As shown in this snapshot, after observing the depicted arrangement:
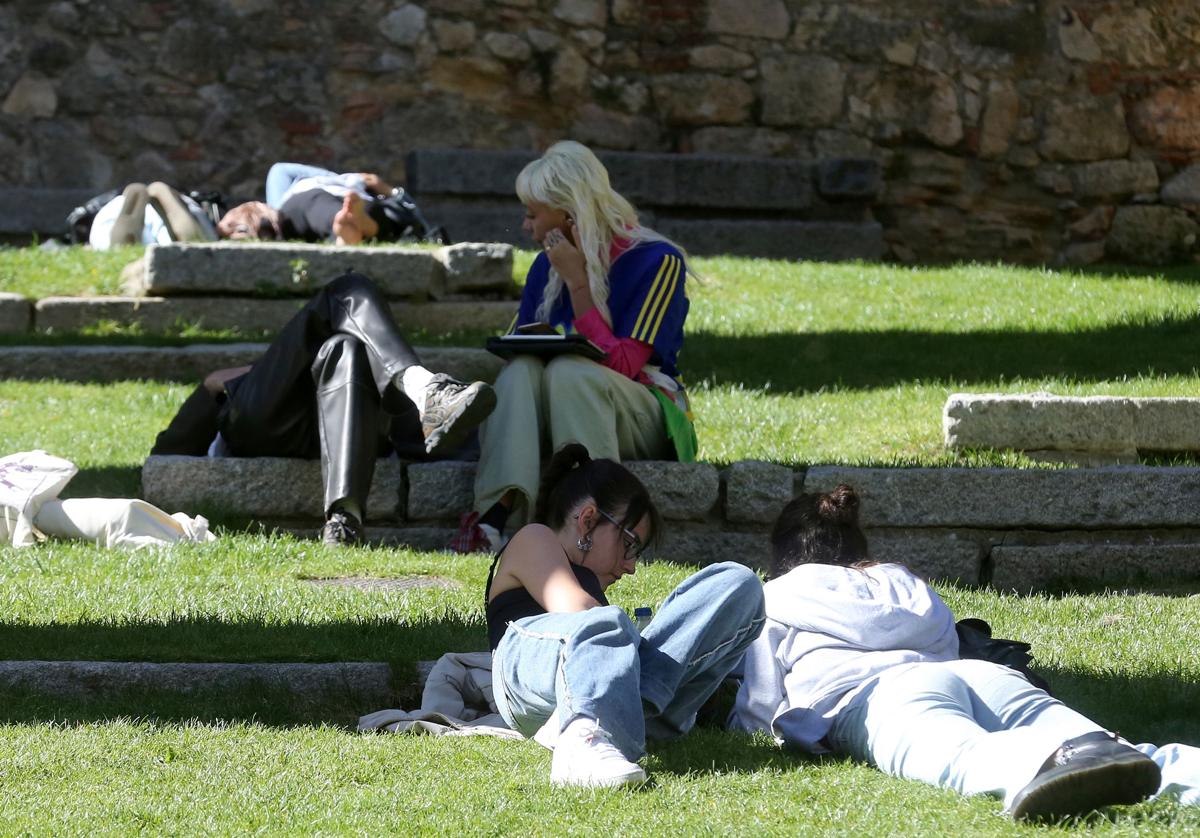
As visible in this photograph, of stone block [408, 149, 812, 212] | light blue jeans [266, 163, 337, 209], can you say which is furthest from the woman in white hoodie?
stone block [408, 149, 812, 212]

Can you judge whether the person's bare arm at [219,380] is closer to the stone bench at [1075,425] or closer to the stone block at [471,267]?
the stone bench at [1075,425]

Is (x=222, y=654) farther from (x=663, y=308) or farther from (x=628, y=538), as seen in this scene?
(x=663, y=308)

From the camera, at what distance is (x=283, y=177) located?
31.8ft

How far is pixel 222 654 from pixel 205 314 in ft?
15.0

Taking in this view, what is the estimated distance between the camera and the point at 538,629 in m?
3.32

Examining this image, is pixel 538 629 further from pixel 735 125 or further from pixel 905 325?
pixel 735 125

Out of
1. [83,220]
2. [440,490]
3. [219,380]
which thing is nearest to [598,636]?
[440,490]

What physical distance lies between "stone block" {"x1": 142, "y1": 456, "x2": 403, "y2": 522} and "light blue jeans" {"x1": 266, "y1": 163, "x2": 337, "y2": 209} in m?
4.54

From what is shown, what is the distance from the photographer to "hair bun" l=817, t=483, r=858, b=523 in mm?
3691

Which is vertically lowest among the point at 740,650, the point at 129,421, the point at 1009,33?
the point at 129,421

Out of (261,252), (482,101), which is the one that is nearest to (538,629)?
(261,252)

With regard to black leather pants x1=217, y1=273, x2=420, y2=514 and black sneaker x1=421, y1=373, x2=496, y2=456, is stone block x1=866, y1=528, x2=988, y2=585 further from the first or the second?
black leather pants x1=217, y1=273, x2=420, y2=514

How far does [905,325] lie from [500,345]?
3.64 meters

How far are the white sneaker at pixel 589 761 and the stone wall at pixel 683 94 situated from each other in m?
8.34
